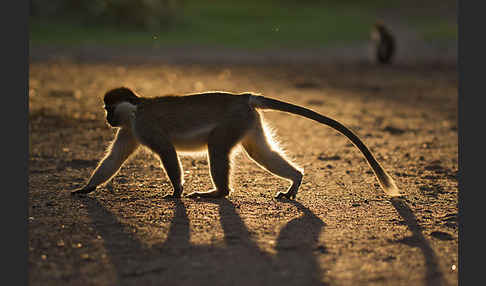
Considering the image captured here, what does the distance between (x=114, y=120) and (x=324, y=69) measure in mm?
13994

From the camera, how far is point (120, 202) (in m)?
6.21

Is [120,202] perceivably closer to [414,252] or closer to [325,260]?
[325,260]

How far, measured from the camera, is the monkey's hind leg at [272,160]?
21.0 ft

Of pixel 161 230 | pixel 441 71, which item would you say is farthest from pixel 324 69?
pixel 161 230

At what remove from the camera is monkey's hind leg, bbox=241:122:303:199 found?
6406 millimetres

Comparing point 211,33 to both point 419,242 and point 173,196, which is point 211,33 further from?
point 419,242

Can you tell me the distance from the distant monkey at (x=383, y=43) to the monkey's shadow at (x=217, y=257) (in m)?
15.7

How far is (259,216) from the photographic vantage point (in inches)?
Answer: 227

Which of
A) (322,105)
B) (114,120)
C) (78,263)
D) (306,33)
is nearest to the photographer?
(78,263)

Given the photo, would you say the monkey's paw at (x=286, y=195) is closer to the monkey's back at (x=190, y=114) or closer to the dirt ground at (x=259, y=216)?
the dirt ground at (x=259, y=216)

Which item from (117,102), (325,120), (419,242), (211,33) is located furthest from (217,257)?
(211,33)

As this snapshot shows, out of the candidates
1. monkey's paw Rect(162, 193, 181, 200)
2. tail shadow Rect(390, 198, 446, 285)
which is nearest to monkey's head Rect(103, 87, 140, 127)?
monkey's paw Rect(162, 193, 181, 200)

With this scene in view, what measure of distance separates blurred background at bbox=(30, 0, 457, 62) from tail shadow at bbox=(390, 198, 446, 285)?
16.1 metres

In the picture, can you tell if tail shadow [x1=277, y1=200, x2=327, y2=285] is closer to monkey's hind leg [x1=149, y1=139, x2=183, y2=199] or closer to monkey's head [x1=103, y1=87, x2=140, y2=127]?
monkey's hind leg [x1=149, y1=139, x2=183, y2=199]
